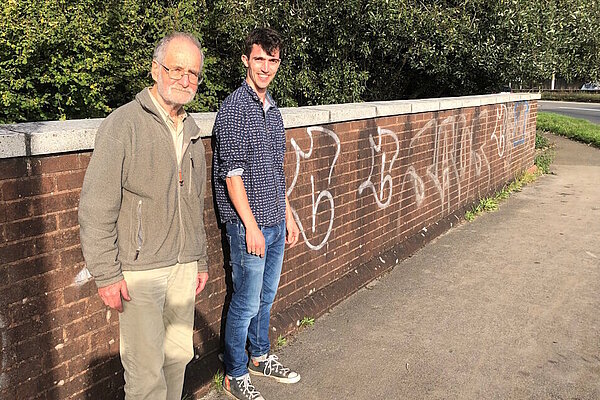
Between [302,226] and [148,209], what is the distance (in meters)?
2.26

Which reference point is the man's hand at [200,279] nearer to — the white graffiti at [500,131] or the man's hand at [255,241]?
the man's hand at [255,241]

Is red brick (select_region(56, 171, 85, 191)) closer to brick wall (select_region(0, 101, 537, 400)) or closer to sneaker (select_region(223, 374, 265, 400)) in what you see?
brick wall (select_region(0, 101, 537, 400))

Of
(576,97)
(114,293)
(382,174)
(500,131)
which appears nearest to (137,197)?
(114,293)

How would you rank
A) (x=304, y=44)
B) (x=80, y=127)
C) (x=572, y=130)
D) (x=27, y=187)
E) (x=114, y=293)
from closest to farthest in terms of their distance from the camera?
(x=114, y=293)
(x=27, y=187)
(x=80, y=127)
(x=304, y=44)
(x=572, y=130)

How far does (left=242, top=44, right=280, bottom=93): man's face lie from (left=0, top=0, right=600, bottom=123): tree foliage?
753 cm

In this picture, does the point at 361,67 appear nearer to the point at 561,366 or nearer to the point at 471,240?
the point at 471,240

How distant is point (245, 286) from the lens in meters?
3.33

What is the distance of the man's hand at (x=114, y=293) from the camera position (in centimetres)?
235

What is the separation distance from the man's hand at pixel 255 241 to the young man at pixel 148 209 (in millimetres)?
462

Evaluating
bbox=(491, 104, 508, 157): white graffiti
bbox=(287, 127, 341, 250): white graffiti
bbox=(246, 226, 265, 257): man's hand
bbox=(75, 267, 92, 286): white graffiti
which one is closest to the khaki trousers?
bbox=(75, 267, 92, 286): white graffiti

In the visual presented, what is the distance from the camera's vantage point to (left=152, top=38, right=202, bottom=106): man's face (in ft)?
8.04

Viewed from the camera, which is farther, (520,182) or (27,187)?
(520,182)

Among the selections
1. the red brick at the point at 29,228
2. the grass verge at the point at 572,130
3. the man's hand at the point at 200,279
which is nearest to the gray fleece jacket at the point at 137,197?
the man's hand at the point at 200,279

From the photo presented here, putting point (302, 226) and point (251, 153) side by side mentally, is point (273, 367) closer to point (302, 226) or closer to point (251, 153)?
point (302, 226)
